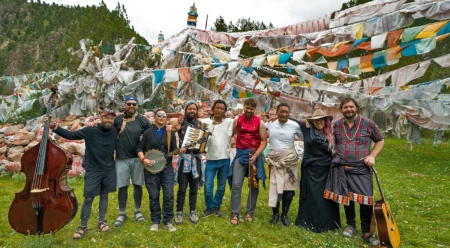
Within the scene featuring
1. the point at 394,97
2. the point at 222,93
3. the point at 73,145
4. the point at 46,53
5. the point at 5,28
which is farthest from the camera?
the point at 5,28

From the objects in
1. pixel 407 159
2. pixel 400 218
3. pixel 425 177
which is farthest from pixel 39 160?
pixel 407 159

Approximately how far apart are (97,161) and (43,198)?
0.78 metres

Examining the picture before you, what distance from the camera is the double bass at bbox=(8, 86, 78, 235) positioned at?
3.48 meters

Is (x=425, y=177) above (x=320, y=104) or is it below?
below

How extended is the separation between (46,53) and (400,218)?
199ft

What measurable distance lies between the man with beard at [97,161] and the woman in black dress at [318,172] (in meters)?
2.81

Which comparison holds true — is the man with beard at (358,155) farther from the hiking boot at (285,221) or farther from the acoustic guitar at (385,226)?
the hiking boot at (285,221)

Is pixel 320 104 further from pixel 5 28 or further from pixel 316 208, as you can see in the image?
pixel 5 28

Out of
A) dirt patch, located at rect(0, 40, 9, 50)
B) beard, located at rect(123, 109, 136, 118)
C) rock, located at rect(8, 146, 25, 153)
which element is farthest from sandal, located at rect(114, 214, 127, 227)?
dirt patch, located at rect(0, 40, 9, 50)

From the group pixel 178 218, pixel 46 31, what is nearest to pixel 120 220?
pixel 178 218

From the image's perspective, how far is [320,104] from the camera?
11469 millimetres

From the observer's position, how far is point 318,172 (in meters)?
4.17

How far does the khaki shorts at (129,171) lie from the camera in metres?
4.34

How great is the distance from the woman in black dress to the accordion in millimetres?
1482
